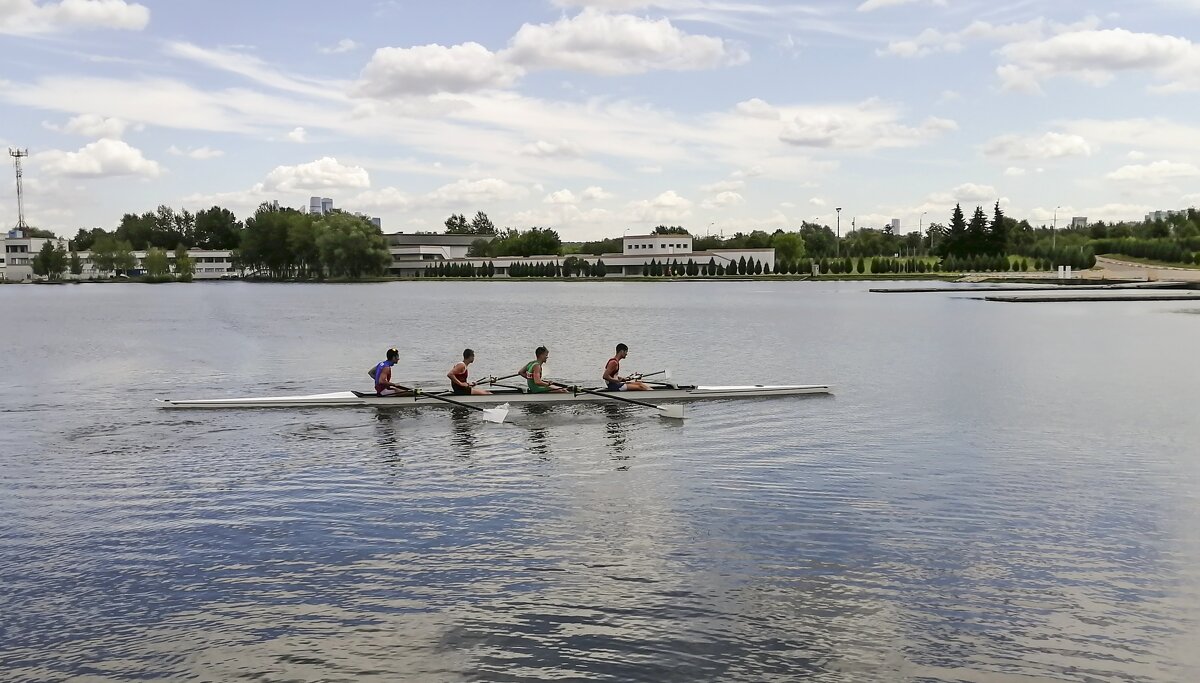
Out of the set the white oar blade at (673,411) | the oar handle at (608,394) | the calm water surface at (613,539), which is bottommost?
the calm water surface at (613,539)

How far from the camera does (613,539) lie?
51.7 feet

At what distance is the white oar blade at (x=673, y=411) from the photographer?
87.2 ft

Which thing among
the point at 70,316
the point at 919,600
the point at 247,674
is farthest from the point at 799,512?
the point at 70,316

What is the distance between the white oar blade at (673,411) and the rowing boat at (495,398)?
51.8 inches

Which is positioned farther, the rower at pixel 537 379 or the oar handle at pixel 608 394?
the rower at pixel 537 379

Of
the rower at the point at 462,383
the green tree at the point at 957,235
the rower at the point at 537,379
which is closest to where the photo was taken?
the rower at the point at 462,383

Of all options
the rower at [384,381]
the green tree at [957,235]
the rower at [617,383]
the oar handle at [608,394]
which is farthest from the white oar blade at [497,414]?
the green tree at [957,235]

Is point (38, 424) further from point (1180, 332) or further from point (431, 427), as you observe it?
point (1180, 332)

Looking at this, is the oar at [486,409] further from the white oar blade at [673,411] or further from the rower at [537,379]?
the white oar blade at [673,411]

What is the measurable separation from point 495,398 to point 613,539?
1209 cm

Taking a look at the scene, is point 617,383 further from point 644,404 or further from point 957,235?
point 957,235

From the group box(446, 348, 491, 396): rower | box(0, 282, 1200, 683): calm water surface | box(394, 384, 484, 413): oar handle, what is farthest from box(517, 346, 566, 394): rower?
box(394, 384, 484, 413): oar handle

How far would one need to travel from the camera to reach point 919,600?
1312 cm

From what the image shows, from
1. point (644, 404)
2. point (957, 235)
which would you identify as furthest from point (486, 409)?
point (957, 235)
